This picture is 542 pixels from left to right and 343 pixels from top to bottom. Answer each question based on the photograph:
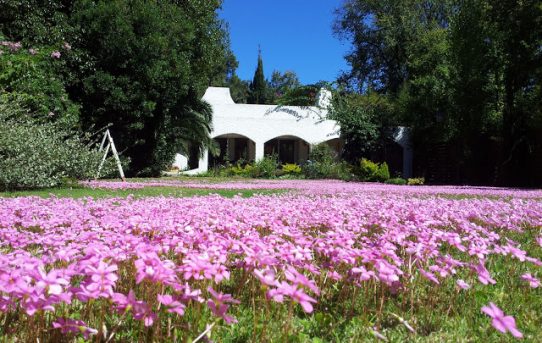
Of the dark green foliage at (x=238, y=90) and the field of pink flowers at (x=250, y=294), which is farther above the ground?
the dark green foliage at (x=238, y=90)

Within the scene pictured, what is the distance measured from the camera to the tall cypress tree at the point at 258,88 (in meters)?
53.2

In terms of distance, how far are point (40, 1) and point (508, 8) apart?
17.5 meters

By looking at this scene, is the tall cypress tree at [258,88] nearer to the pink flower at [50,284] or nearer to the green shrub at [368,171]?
the green shrub at [368,171]

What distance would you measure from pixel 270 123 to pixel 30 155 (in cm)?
1848

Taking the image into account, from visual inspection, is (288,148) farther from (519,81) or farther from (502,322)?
(502,322)

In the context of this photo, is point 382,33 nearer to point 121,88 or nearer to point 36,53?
point 121,88

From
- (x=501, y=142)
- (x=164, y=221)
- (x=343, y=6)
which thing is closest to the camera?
(x=164, y=221)

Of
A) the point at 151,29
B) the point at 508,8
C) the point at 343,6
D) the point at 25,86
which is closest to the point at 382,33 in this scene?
the point at 343,6

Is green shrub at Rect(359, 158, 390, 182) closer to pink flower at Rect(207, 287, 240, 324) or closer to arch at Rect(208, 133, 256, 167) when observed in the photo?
arch at Rect(208, 133, 256, 167)

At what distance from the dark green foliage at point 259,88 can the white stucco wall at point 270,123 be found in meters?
26.2

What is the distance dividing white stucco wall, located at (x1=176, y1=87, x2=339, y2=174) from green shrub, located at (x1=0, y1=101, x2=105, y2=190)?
15329mm

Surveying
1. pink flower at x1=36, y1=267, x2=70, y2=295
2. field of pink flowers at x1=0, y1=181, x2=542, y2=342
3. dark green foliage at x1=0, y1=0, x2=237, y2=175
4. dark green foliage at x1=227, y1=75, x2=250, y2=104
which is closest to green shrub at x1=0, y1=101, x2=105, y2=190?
dark green foliage at x1=0, y1=0, x2=237, y2=175

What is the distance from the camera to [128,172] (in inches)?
794

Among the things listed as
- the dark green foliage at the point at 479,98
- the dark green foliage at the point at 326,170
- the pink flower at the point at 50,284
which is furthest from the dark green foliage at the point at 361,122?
the pink flower at the point at 50,284
